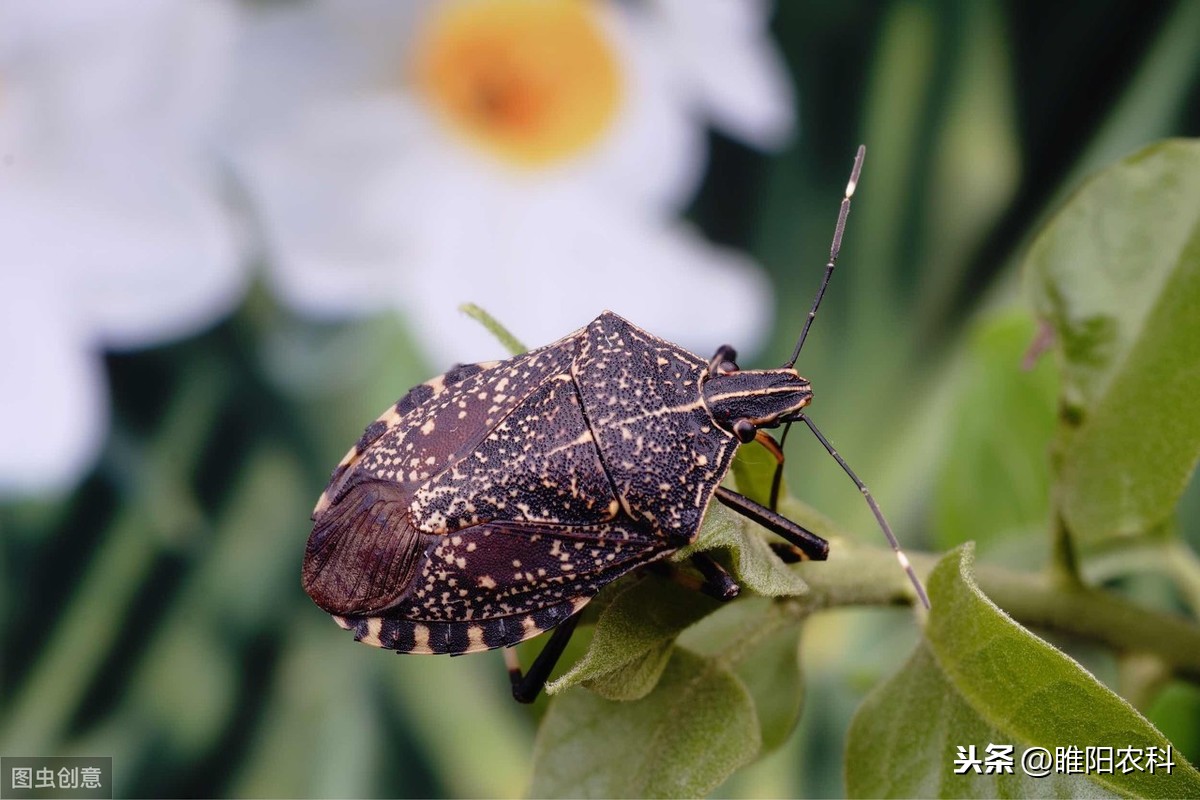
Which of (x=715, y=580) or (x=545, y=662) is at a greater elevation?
(x=715, y=580)

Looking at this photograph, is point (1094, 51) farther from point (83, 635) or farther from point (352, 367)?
point (83, 635)

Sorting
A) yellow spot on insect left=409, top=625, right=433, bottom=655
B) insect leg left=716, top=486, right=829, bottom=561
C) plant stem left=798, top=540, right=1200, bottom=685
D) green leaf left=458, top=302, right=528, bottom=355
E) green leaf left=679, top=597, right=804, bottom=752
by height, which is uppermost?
green leaf left=458, top=302, right=528, bottom=355

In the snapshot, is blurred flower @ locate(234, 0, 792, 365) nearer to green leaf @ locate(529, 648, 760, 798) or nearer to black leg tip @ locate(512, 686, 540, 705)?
black leg tip @ locate(512, 686, 540, 705)

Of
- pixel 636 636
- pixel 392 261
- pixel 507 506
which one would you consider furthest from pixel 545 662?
pixel 392 261

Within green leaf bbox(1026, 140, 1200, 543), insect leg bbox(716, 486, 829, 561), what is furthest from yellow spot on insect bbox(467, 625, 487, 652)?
green leaf bbox(1026, 140, 1200, 543)

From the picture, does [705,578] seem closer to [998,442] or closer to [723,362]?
[723,362]

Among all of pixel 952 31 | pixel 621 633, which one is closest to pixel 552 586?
pixel 621 633
